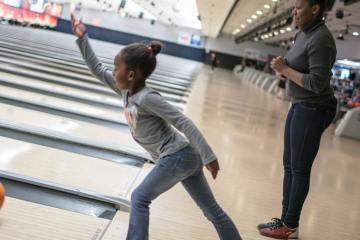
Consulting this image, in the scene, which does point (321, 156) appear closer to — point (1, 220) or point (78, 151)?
point (78, 151)

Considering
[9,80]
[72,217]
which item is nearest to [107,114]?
[9,80]

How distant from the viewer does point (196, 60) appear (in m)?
44.4

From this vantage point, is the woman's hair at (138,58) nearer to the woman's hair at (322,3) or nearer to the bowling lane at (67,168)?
the woman's hair at (322,3)

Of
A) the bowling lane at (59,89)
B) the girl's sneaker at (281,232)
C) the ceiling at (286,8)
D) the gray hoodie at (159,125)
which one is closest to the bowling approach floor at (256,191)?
the girl's sneaker at (281,232)

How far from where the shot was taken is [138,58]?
215cm

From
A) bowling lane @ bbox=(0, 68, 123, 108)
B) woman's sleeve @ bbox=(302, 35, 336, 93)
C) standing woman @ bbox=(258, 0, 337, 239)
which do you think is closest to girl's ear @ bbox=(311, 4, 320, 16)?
standing woman @ bbox=(258, 0, 337, 239)

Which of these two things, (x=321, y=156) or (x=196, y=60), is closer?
(x=321, y=156)

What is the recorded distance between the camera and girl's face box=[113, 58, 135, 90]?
2172 millimetres

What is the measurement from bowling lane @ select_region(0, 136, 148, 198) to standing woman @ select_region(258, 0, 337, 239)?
1.11 metres

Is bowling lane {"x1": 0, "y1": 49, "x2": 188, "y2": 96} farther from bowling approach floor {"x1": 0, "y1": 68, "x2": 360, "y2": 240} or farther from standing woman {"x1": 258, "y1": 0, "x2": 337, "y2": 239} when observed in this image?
standing woman {"x1": 258, "y1": 0, "x2": 337, "y2": 239}

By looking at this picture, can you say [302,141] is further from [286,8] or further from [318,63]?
[286,8]

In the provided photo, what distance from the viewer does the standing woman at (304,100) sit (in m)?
2.74

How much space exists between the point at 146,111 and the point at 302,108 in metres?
1.13

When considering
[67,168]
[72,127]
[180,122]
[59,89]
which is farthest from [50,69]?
[180,122]
